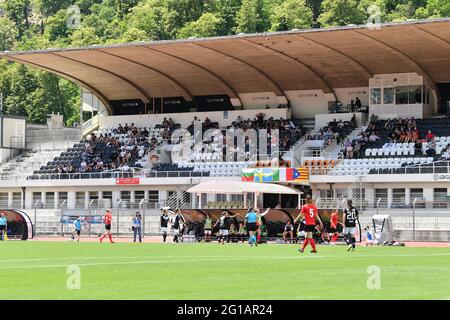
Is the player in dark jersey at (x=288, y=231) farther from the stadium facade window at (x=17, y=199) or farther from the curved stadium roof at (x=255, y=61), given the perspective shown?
the stadium facade window at (x=17, y=199)

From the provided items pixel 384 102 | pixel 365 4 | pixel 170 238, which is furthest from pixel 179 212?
pixel 365 4

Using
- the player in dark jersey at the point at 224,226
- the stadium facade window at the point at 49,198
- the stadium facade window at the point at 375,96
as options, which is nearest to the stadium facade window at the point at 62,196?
the stadium facade window at the point at 49,198

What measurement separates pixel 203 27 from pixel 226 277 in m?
106

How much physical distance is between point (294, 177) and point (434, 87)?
1381cm

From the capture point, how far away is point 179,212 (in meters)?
53.5

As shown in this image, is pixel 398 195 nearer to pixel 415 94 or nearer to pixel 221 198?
pixel 415 94

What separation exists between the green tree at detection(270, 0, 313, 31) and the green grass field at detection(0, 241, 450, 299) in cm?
9896

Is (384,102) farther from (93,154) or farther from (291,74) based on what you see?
(93,154)

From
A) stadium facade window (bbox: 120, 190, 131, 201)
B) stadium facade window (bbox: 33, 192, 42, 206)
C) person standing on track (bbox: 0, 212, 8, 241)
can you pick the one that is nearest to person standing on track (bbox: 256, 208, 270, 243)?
person standing on track (bbox: 0, 212, 8, 241)

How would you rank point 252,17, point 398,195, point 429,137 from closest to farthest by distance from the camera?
point 398,195
point 429,137
point 252,17

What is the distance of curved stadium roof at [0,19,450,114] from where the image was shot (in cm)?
6688

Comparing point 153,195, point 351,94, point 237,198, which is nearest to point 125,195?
point 153,195

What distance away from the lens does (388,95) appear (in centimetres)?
7500

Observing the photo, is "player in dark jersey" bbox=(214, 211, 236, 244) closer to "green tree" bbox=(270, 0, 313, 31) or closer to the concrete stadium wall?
the concrete stadium wall
